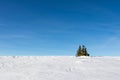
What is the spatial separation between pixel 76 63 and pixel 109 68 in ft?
8.72

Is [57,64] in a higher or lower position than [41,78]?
higher

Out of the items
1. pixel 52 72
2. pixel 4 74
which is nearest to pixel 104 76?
pixel 52 72

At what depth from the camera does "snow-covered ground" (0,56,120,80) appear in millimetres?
13773

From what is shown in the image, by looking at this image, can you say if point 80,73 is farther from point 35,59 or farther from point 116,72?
point 35,59

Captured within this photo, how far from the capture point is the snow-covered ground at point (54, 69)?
45.2 feet

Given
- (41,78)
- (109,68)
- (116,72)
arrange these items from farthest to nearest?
(109,68) → (116,72) → (41,78)

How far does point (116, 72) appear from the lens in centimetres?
1541

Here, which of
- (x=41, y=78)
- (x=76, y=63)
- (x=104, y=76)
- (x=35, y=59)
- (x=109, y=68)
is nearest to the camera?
(x=41, y=78)

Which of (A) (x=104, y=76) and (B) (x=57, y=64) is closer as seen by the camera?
(A) (x=104, y=76)

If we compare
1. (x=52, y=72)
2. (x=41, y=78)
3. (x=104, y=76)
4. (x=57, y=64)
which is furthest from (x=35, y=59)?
(x=104, y=76)

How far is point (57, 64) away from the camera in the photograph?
1730 cm

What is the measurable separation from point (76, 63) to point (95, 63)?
163cm

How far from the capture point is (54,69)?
15641 mm

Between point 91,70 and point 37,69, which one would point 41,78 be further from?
point 91,70
